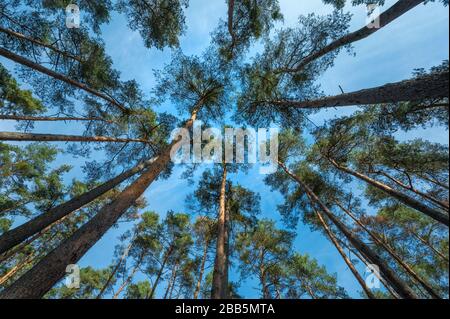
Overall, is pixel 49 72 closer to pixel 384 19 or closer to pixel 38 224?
pixel 38 224

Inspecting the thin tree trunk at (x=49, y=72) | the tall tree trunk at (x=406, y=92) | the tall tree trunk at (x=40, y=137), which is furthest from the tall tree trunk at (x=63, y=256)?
the tall tree trunk at (x=406, y=92)

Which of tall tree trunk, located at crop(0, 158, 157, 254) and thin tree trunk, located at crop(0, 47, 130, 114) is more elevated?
thin tree trunk, located at crop(0, 47, 130, 114)

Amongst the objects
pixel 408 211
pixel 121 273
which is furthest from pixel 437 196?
pixel 121 273

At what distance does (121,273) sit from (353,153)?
1518cm

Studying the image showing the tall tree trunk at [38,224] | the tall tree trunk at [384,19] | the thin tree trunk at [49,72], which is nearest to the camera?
the tall tree trunk at [38,224]

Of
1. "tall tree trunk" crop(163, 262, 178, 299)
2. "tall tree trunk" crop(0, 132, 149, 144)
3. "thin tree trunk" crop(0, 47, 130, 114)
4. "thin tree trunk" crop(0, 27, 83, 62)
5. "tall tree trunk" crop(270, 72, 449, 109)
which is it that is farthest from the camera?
"tall tree trunk" crop(163, 262, 178, 299)

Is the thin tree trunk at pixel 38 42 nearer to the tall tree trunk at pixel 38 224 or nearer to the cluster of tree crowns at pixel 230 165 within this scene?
the cluster of tree crowns at pixel 230 165

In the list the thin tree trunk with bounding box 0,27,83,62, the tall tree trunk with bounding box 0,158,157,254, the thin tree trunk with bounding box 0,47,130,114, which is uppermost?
the thin tree trunk with bounding box 0,27,83,62

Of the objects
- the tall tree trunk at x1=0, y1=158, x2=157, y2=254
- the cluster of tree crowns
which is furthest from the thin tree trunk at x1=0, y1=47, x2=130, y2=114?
the tall tree trunk at x1=0, y1=158, x2=157, y2=254

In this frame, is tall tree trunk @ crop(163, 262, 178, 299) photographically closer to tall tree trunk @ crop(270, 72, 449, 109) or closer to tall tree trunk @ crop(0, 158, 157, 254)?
tall tree trunk @ crop(0, 158, 157, 254)

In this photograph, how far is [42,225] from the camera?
5066 millimetres

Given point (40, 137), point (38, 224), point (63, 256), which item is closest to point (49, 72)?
point (40, 137)

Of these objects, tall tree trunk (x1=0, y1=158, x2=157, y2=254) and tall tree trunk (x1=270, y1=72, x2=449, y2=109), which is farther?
tall tree trunk (x1=0, y1=158, x2=157, y2=254)

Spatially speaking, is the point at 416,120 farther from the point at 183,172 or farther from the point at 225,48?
the point at 183,172
